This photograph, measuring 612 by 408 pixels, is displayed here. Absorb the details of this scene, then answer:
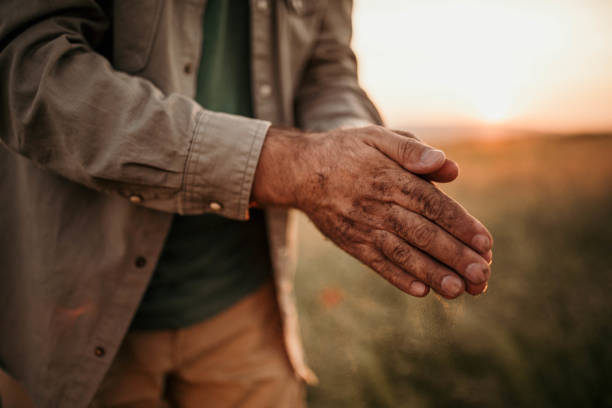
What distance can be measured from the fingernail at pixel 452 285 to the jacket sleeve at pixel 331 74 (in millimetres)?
1010

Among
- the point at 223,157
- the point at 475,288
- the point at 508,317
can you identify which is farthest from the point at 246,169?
the point at 508,317

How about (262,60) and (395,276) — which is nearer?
(395,276)

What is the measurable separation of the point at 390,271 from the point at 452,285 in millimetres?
160

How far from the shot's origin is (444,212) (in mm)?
931

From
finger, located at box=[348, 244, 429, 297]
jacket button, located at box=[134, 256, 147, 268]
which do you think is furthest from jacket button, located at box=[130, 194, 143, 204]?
finger, located at box=[348, 244, 429, 297]

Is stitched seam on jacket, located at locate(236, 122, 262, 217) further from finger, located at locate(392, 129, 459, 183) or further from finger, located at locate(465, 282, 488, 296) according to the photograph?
finger, located at locate(465, 282, 488, 296)

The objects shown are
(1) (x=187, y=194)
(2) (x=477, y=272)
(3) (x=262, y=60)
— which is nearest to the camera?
(2) (x=477, y=272)

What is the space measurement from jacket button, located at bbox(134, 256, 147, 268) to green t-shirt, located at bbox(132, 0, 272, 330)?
0.86 feet

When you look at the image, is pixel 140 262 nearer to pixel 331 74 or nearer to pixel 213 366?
pixel 213 366

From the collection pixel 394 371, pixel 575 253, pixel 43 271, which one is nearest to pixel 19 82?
pixel 43 271

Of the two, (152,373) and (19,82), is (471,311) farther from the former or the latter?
(19,82)

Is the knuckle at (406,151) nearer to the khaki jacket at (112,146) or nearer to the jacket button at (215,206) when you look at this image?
the khaki jacket at (112,146)

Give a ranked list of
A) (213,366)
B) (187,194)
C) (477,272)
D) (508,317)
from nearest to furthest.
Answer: (477,272) < (187,194) < (213,366) < (508,317)

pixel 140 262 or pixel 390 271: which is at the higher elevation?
pixel 390 271
